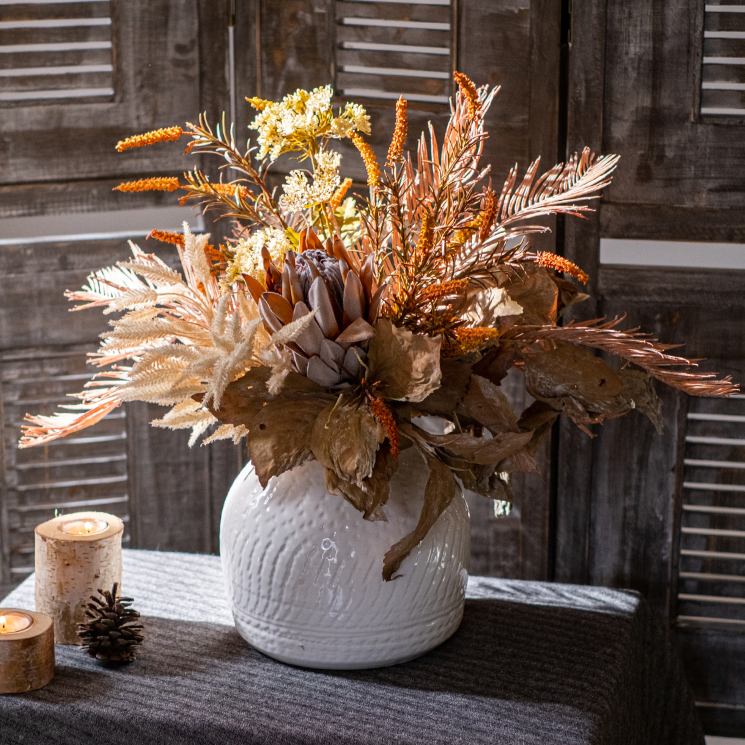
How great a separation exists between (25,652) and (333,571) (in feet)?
0.96

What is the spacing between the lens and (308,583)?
2.65ft

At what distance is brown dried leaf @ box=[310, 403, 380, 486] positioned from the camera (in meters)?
0.72

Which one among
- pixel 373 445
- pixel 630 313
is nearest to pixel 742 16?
pixel 630 313

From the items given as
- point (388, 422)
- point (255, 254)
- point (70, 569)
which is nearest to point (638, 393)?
point (388, 422)

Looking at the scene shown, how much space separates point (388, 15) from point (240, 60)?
0.69 feet

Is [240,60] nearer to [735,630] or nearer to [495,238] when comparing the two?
[495,238]

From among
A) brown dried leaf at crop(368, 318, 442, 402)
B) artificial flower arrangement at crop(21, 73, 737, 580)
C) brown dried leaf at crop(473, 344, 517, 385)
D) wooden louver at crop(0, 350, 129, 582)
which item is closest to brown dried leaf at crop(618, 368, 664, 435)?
artificial flower arrangement at crop(21, 73, 737, 580)

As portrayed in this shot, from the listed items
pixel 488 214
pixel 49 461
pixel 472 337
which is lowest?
pixel 49 461

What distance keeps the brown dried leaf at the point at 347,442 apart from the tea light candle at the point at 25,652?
1.05ft

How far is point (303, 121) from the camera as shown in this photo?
2.63 ft

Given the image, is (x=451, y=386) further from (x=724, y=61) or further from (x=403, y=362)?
(x=724, y=61)

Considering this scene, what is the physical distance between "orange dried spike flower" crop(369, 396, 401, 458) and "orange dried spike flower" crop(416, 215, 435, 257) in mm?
143

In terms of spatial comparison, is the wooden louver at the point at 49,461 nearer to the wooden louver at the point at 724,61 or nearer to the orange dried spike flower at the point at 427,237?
the orange dried spike flower at the point at 427,237

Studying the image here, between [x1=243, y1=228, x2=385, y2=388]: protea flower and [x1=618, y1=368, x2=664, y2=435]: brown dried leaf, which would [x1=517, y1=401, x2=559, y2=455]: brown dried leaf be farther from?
[x1=243, y1=228, x2=385, y2=388]: protea flower
